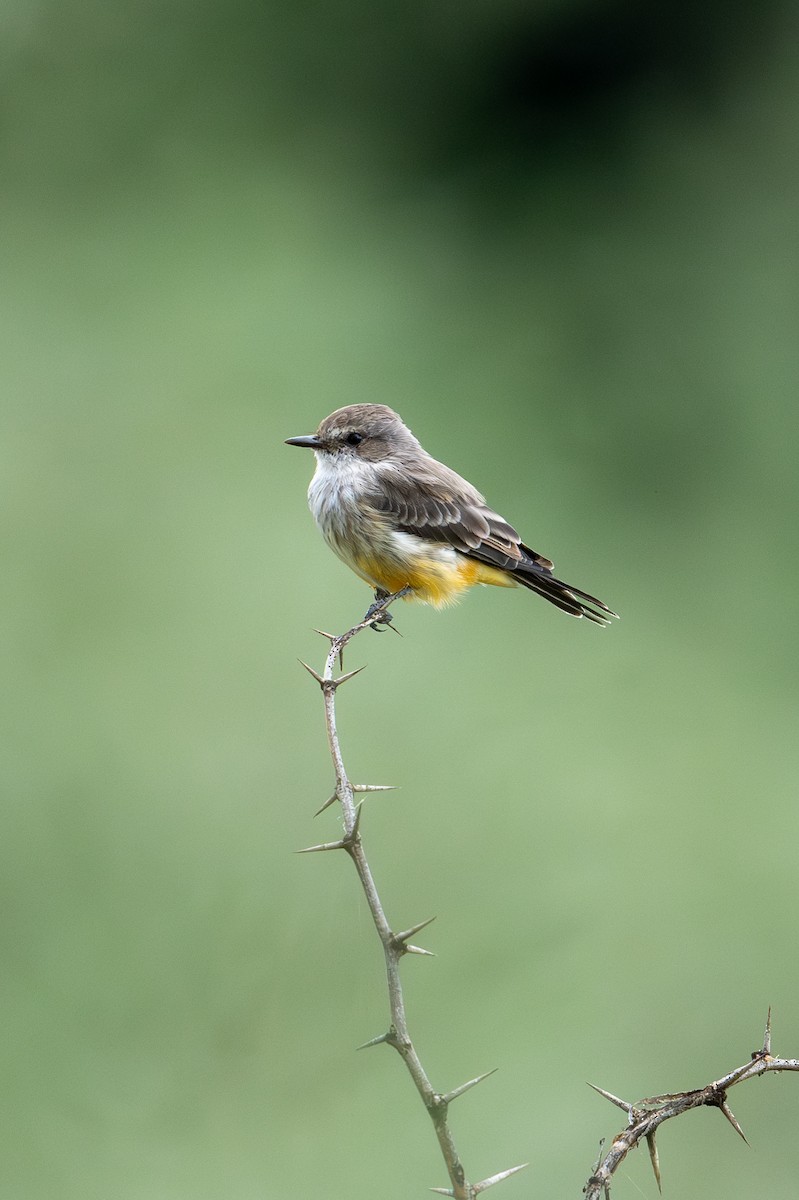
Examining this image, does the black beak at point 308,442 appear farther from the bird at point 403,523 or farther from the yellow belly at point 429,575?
the yellow belly at point 429,575

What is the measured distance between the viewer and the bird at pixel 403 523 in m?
2.87

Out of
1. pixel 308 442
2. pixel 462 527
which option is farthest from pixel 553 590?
pixel 308 442

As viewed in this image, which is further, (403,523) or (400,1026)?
(403,523)

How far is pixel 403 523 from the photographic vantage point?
9.46 feet

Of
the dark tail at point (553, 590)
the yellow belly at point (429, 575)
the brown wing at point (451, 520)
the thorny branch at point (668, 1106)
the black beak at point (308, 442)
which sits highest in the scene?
the black beak at point (308, 442)

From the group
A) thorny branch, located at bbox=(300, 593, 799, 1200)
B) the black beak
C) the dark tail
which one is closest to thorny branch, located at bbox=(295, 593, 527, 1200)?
thorny branch, located at bbox=(300, 593, 799, 1200)

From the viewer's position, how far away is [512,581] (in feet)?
10.0

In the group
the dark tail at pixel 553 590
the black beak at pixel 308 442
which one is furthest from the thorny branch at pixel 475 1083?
the dark tail at pixel 553 590

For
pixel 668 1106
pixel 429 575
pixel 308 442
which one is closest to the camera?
pixel 668 1106

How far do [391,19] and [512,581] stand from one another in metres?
A: 5.58

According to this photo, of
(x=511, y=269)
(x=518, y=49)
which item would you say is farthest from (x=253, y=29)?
(x=511, y=269)

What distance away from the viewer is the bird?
287cm

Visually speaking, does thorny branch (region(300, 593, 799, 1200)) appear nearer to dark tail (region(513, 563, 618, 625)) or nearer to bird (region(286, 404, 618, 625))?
bird (region(286, 404, 618, 625))

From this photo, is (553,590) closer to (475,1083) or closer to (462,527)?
(462,527)
